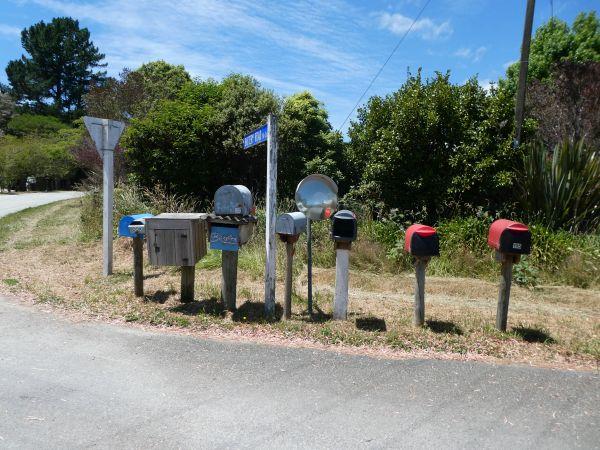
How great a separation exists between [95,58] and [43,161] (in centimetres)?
2708

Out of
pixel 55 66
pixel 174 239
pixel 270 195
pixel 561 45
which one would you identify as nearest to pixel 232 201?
pixel 270 195

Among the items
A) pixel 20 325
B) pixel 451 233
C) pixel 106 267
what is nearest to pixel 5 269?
pixel 106 267

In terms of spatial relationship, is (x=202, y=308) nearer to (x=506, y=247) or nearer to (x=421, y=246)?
(x=421, y=246)

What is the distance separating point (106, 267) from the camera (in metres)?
7.88

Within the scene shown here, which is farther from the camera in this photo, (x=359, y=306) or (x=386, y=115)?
(x=386, y=115)

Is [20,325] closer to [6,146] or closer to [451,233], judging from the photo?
[451,233]

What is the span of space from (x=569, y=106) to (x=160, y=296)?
1134cm

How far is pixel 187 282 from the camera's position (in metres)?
6.30

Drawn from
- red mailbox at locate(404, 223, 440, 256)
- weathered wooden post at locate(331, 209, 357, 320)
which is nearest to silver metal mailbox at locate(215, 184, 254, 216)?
weathered wooden post at locate(331, 209, 357, 320)

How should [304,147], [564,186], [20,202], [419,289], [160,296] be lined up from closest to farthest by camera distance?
[419,289]
[160,296]
[564,186]
[304,147]
[20,202]

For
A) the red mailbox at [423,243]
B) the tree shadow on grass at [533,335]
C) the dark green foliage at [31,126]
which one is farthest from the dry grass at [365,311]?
the dark green foliage at [31,126]

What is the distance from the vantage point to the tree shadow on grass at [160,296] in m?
6.51

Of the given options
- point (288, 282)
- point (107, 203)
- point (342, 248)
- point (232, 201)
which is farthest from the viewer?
point (107, 203)

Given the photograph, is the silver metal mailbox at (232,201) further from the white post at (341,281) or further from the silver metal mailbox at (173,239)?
the white post at (341,281)
